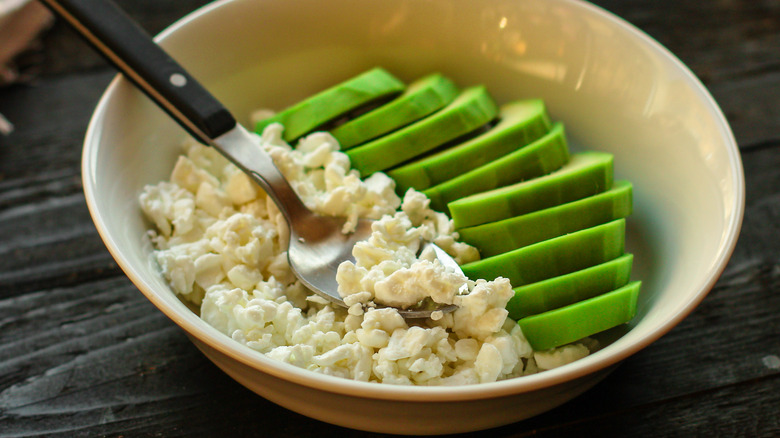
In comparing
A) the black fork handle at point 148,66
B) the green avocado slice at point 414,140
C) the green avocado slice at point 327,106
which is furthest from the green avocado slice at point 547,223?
the black fork handle at point 148,66

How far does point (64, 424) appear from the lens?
1459 mm

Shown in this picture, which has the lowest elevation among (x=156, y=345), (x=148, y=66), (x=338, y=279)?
(x=156, y=345)

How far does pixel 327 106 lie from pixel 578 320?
93cm

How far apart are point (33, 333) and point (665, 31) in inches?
96.4

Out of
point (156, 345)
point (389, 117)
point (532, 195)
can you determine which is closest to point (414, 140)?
point (389, 117)

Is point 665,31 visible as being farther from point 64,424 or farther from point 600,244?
point 64,424

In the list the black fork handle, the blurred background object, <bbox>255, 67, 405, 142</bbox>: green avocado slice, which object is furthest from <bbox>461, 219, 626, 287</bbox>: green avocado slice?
the blurred background object

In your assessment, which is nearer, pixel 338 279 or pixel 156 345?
pixel 338 279

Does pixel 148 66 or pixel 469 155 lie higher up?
pixel 148 66

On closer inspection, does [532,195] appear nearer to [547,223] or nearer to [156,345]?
[547,223]

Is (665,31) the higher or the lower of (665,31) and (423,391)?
the higher

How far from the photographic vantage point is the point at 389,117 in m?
1.80

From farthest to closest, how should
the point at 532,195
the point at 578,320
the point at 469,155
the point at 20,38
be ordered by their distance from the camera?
1. the point at 20,38
2. the point at 469,155
3. the point at 532,195
4. the point at 578,320

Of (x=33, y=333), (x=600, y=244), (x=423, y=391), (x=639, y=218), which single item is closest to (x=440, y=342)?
(x=423, y=391)
